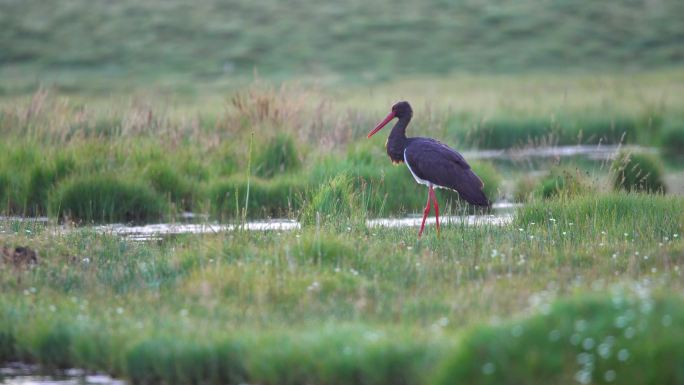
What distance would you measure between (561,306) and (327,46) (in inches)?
1577

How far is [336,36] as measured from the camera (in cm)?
4775

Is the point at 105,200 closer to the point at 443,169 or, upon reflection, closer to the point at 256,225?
the point at 256,225

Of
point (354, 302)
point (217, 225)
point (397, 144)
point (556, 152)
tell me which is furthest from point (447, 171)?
point (556, 152)

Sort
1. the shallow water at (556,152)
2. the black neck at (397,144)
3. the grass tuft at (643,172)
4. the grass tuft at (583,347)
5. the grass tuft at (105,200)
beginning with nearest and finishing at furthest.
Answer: the grass tuft at (583,347)
the black neck at (397,144)
the grass tuft at (105,200)
the grass tuft at (643,172)
the shallow water at (556,152)

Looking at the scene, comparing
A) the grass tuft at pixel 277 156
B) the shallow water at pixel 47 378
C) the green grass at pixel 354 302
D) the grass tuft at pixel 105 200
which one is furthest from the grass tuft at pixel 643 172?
the shallow water at pixel 47 378

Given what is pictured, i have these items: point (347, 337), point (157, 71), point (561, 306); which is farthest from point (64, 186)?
point (157, 71)

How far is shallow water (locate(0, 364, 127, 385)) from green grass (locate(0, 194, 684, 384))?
0.29ft

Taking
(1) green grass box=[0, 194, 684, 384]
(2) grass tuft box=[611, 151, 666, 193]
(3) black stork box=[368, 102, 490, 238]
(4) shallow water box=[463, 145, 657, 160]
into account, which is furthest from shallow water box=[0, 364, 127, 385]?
(4) shallow water box=[463, 145, 657, 160]

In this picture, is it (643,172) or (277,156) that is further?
(277,156)

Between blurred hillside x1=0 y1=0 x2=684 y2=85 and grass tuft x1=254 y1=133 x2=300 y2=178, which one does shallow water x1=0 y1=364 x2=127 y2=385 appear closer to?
grass tuft x1=254 y1=133 x2=300 y2=178

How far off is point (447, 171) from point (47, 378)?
562 centimetres

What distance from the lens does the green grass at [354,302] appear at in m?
6.57

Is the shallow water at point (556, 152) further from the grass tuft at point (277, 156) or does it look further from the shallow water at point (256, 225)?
the shallow water at point (256, 225)

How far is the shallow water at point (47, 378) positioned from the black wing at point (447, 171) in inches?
211
